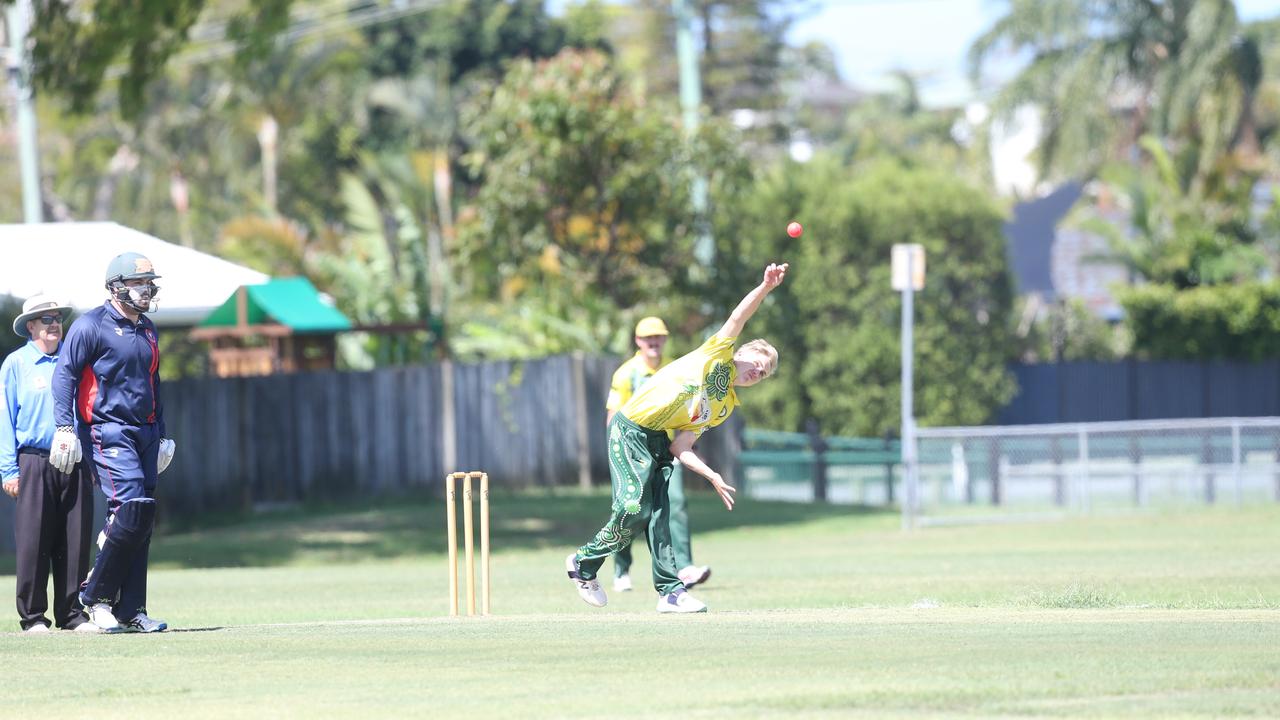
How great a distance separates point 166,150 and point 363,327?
26.5 m

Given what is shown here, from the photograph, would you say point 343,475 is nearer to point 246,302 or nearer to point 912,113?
point 246,302

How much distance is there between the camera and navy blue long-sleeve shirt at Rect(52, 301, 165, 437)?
11.0 metres

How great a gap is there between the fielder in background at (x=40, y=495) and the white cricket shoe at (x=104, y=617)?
0.33 meters

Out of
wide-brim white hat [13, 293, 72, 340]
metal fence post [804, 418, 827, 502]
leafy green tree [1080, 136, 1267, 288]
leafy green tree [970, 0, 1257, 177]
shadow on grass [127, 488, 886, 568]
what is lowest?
shadow on grass [127, 488, 886, 568]

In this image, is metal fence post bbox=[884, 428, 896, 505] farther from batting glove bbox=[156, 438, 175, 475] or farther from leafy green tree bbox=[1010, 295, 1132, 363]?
batting glove bbox=[156, 438, 175, 475]

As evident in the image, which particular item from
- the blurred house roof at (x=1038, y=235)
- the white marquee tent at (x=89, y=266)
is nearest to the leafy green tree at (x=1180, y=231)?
the blurred house roof at (x=1038, y=235)

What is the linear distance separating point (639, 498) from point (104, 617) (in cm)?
310

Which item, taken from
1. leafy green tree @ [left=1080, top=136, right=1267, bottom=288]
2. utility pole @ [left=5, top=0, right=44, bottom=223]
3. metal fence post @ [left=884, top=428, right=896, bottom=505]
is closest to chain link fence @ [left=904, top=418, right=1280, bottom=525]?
metal fence post @ [left=884, top=428, right=896, bottom=505]

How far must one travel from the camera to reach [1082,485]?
2650 centimetres

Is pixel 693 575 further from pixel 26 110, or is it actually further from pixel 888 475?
pixel 888 475

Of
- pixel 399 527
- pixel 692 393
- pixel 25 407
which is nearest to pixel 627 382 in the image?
pixel 692 393

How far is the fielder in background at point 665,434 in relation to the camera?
38.7ft

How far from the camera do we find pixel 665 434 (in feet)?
40.1

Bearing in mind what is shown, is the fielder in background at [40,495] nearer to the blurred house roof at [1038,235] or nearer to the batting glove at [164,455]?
the batting glove at [164,455]
